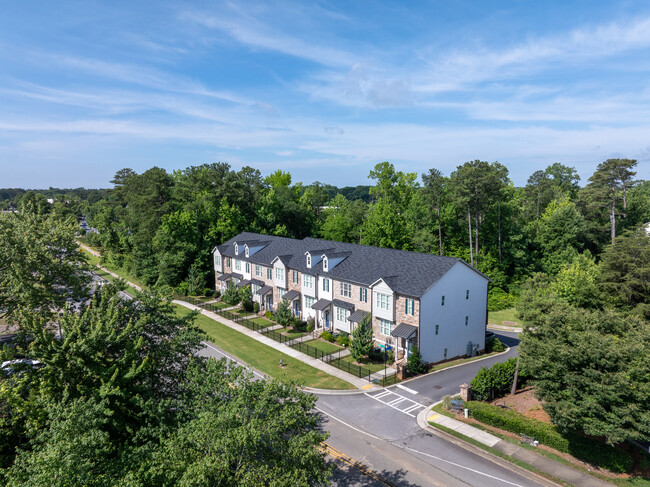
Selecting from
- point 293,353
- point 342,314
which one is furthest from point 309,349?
point 342,314

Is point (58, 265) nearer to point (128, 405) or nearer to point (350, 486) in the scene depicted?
point (128, 405)

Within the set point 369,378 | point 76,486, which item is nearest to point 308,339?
point 369,378

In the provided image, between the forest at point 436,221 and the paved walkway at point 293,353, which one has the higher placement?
the forest at point 436,221

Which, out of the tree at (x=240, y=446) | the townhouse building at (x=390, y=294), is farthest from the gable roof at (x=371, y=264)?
the tree at (x=240, y=446)

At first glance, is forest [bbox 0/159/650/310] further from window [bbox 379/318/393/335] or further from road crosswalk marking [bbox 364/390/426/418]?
road crosswalk marking [bbox 364/390/426/418]

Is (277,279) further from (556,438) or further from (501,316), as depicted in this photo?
(556,438)

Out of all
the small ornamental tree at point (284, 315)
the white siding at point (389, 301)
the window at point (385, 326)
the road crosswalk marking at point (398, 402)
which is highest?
the white siding at point (389, 301)

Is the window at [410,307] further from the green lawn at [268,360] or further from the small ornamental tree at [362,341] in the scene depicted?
the green lawn at [268,360]
